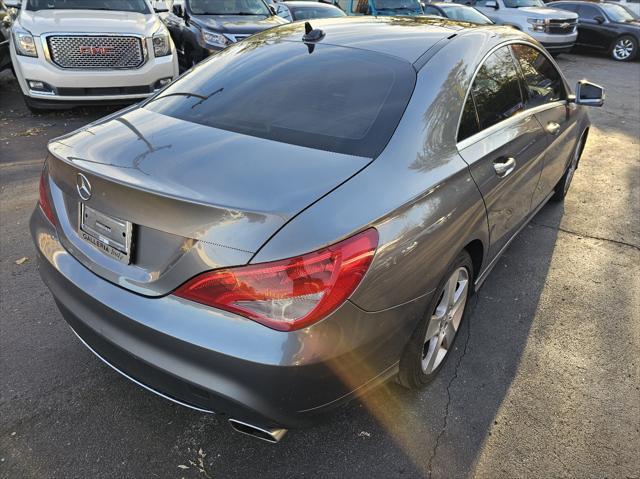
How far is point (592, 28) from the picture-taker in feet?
49.5

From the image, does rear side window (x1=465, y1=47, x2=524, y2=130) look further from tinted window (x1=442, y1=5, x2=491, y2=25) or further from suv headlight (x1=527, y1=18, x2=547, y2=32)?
suv headlight (x1=527, y1=18, x2=547, y2=32)

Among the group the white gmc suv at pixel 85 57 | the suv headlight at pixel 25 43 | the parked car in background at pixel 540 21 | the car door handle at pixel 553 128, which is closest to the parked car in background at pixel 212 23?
the white gmc suv at pixel 85 57

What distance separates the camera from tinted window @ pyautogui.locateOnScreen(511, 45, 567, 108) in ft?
10.5

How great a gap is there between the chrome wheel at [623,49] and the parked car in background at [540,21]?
8.10 feet

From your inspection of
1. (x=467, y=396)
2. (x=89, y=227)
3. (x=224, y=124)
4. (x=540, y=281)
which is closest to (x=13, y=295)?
(x=89, y=227)

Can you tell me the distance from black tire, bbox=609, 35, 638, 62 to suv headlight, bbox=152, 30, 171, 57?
1405 cm

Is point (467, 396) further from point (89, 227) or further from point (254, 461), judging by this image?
point (89, 227)

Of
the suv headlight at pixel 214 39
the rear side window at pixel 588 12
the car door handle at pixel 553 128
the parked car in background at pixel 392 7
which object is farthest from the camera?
the rear side window at pixel 588 12

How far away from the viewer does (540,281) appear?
11.3 feet

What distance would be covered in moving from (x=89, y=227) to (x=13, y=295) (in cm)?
158

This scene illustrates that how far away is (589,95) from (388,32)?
2176 millimetres

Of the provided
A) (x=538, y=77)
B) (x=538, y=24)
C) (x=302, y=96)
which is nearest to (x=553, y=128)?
(x=538, y=77)

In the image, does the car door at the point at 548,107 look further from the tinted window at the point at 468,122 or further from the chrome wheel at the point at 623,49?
the chrome wheel at the point at 623,49

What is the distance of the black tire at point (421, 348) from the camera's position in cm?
209
